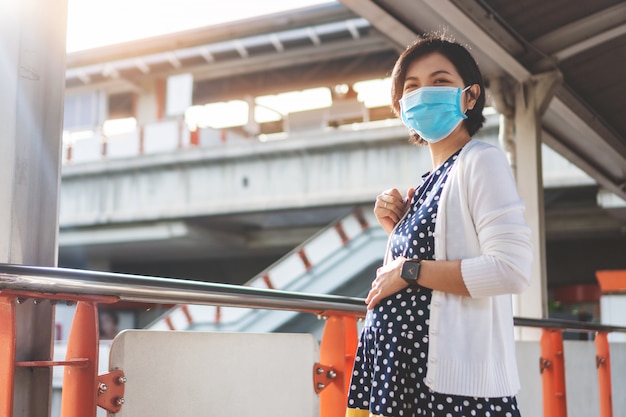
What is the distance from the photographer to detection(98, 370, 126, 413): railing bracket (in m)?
2.09

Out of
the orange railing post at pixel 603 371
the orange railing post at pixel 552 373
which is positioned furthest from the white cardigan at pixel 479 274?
the orange railing post at pixel 603 371

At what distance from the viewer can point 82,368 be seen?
1.95m

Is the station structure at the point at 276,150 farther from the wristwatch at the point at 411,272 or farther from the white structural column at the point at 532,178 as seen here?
the wristwatch at the point at 411,272

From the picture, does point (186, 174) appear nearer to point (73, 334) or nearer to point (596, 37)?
point (596, 37)

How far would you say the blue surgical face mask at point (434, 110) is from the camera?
197 centimetres

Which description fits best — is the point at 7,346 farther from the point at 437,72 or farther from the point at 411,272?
the point at 437,72

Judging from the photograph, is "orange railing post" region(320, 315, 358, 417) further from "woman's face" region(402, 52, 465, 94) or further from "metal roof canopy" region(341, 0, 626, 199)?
"metal roof canopy" region(341, 0, 626, 199)

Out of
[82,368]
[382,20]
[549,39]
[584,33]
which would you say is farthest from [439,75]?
[549,39]

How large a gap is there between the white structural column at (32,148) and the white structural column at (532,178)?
5.82 m

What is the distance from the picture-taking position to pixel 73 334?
1.96m

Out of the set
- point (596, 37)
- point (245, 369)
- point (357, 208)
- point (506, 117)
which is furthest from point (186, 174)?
point (245, 369)

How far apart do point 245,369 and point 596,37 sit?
5.01m

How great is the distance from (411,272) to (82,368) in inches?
35.7

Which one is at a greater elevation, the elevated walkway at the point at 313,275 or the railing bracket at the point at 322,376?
the elevated walkway at the point at 313,275
